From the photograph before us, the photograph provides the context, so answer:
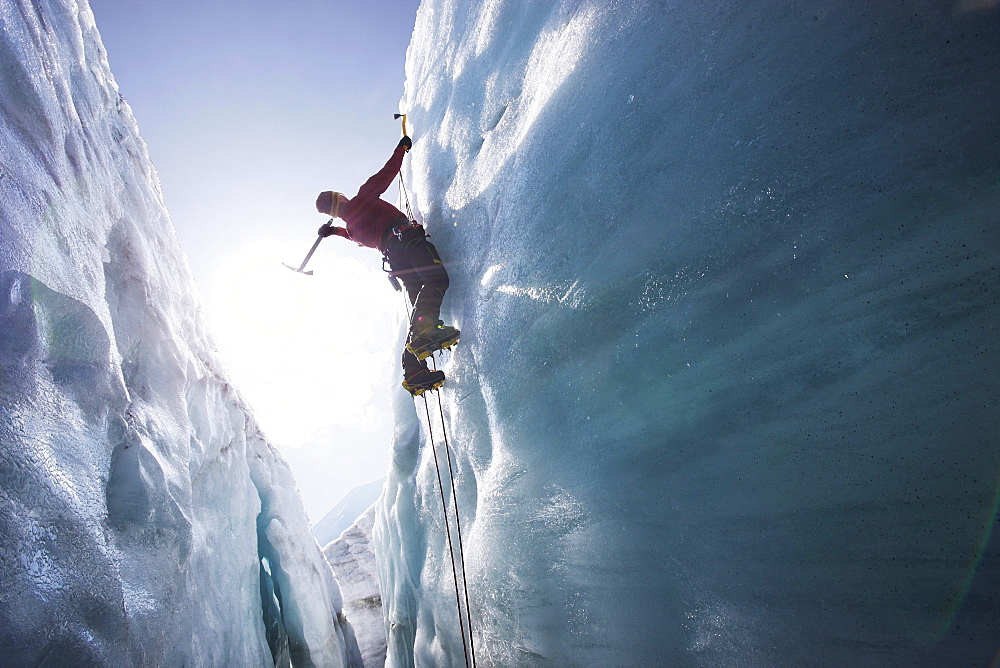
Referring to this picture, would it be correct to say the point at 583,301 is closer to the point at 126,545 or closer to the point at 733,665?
the point at 733,665

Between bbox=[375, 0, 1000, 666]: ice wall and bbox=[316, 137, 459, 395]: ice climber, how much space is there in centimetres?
65

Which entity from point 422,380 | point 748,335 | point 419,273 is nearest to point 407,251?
point 419,273

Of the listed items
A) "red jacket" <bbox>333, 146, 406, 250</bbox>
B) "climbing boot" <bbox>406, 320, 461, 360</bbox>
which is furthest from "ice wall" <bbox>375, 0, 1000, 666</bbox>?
"red jacket" <bbox>333, 146, 406, 250</bbox>

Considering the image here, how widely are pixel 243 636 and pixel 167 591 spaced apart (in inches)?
74.8

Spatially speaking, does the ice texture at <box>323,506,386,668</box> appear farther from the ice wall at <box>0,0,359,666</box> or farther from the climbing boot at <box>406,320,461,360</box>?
the climbing boot at <box>406,320,461,360</box>

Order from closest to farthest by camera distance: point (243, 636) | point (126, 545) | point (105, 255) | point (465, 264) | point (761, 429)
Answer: point (761, 429)
point (126, 545)
point (105, 255)
point (465, 264)
point (243, 636)

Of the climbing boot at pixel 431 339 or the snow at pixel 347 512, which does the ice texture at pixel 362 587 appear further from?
the snow at pixel 347 512

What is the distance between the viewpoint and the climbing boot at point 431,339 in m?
3.10

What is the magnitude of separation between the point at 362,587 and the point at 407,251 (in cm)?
1213

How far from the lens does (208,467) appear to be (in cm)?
404

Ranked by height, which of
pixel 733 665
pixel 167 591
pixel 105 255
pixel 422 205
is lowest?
pixel 733 665

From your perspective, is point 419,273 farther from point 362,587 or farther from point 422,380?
point 362,587

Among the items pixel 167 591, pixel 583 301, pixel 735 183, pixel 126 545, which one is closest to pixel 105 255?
pixel 126 545

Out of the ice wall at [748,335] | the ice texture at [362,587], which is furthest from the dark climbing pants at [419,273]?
the ice texture at [362,587]
